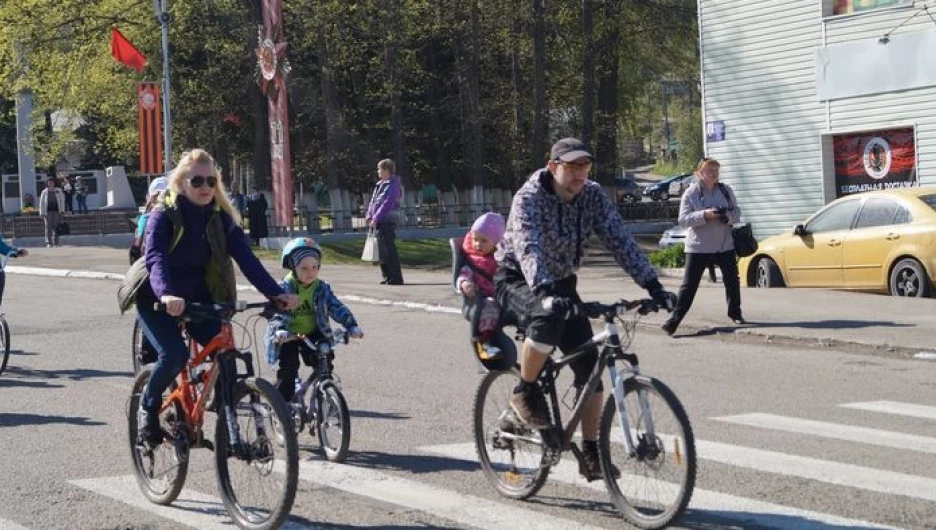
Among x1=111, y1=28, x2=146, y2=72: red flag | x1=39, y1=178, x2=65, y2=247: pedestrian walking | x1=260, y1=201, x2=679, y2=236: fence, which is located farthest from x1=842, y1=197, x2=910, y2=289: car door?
x1=111, y1=28, x2=146, y2=72: red flag

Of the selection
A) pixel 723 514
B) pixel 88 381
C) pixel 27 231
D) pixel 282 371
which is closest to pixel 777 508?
pixel 723 514

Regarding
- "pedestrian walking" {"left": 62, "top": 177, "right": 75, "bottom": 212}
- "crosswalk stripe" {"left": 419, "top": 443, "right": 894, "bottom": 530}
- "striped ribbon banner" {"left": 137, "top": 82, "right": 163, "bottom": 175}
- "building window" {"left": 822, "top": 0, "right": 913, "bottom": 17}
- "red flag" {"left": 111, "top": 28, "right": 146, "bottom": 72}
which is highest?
"red flag" {"left": 111, "top": 28, "right": 146, "bottom": 72}

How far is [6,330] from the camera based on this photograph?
13852mm

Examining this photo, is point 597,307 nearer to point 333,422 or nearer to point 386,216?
point 333,422

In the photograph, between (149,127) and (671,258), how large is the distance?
14978mm

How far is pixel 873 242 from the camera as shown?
18.8 metres

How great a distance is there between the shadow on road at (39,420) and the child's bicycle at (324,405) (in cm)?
223

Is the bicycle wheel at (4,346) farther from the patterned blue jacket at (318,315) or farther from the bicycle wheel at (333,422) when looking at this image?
the bicycle wheel at (333,422)

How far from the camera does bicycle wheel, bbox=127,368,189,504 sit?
7508 millimetres

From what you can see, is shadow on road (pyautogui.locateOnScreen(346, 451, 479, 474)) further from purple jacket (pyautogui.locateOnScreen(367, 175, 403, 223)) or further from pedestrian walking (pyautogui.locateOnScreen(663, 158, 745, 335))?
purple jacket (pyautogui.locateOnScreen(367, 175, 403, 223))

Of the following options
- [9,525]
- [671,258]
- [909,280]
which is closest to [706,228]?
[909,280]

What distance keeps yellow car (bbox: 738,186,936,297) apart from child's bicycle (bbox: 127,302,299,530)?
12.6 m

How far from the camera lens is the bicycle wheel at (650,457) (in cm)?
659

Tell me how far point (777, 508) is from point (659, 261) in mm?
22416
